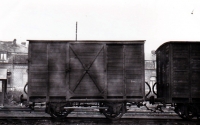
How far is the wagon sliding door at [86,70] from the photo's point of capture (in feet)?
32.5

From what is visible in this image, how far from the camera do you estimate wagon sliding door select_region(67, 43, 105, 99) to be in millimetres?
9898

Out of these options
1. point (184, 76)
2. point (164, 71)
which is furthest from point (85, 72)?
point (184, 76)

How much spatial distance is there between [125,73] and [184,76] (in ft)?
8.43

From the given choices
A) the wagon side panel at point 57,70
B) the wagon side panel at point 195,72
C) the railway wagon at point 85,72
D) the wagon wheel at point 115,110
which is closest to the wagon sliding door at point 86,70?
the railway wagon at point 85,72

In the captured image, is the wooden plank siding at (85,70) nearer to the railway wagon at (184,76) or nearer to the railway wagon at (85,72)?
the railway wagon at (85,72)

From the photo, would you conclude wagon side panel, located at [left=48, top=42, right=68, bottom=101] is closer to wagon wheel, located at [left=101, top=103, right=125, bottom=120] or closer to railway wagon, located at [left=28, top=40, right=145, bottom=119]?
railway wagon, located at [left=28, top=40, right=145, bottom=119]

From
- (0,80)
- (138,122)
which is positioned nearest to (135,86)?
(138,122)

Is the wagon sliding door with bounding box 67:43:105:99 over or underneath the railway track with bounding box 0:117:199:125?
over

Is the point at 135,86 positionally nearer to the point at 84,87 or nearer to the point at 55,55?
the point at 84,87

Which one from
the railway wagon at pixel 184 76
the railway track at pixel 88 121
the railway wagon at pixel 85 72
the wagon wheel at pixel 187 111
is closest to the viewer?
the railway track at pixel 88 121

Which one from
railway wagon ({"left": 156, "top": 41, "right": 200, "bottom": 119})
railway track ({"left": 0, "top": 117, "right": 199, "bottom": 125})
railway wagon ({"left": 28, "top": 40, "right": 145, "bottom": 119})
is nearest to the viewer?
railway track ({"left": 0, "top": 117, "right": 199, "bottom": 125})

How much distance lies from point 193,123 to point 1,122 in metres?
8.02

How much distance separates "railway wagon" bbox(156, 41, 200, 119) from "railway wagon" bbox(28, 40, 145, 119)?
4.06ft

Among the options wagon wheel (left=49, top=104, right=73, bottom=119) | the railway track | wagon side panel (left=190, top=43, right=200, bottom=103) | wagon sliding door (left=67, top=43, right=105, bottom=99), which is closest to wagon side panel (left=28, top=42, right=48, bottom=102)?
wagon wheel (left=49, top=104, right=73, bottom=119)
